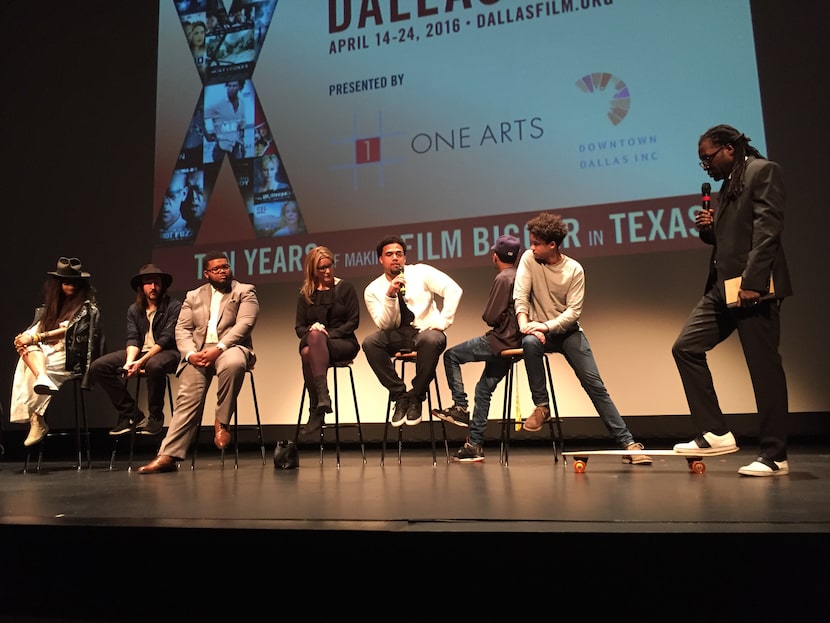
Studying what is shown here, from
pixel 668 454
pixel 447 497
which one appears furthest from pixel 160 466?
pixel 668 454

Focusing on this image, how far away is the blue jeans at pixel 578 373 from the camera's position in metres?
3.28

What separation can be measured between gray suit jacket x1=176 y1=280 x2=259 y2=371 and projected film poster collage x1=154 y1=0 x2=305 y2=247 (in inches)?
46.0

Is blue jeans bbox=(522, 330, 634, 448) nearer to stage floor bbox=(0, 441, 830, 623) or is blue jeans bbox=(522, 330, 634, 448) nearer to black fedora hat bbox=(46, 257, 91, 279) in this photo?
stage floor bbox=(0, 441, 830, 623)

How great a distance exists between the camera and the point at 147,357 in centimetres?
390

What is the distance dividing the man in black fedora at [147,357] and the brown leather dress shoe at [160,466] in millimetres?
401

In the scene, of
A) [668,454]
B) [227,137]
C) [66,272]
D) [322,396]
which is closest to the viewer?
[668,454]

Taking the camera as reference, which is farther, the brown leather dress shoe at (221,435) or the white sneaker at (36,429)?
the white sneaker at (36,429)

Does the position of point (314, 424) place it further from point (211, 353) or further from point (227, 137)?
point (227, 137)

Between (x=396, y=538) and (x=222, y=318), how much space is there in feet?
8.18

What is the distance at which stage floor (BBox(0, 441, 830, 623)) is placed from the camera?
145cm

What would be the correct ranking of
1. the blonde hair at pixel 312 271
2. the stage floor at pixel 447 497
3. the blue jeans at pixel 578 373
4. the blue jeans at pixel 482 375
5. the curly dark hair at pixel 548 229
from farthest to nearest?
the blonde hair at pixel 312 271 → the blue jeans at pixel 482 375 → the curly dark hair at pixel 548 229 → the blue jeans at pixel 578 373 → the stage floor at pixel 447 497

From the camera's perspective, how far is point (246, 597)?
1663 mm

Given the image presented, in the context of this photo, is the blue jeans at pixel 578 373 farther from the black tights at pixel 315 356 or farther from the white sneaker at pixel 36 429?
the white sneaker at pixel 36 429

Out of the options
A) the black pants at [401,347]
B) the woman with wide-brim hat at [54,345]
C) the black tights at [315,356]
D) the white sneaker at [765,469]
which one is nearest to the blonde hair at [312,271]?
the black tights at [315,356]
